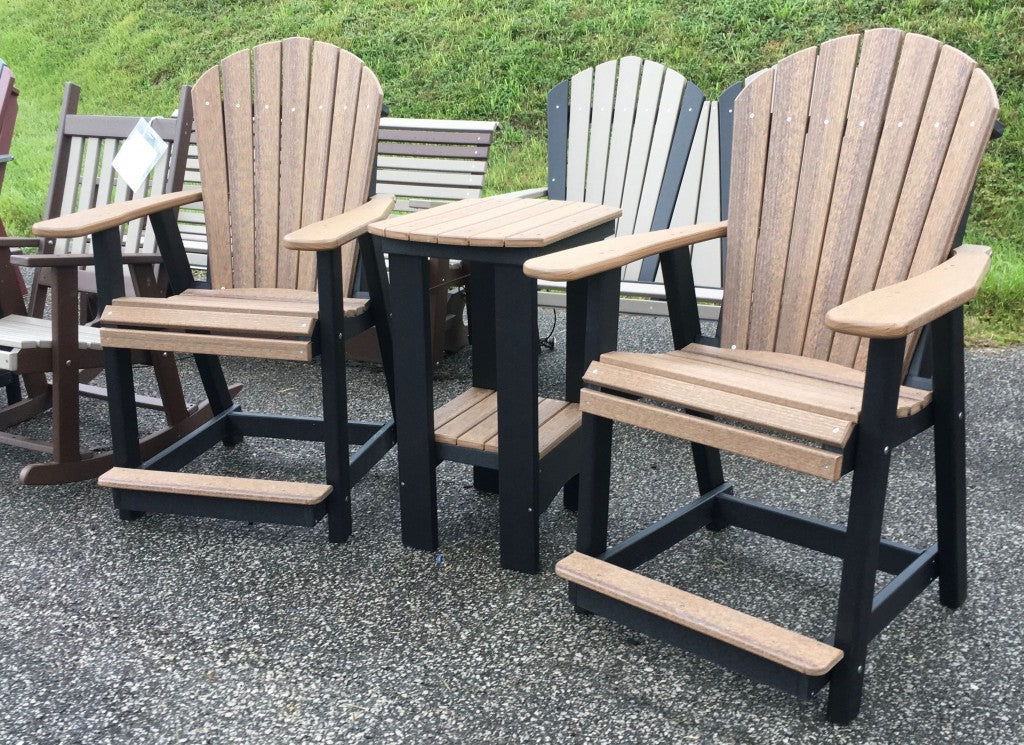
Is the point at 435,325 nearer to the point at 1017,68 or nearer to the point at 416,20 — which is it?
the point at 1017,68

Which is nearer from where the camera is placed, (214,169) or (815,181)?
(815,181)

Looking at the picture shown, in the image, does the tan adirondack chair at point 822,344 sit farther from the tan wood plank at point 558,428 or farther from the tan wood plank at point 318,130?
the tan wood plank at point 318,130

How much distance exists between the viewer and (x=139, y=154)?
2895 millimetres

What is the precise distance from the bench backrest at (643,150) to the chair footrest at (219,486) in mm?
1539

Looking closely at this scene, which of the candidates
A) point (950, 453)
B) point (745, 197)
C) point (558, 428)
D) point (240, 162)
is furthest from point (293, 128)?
point (950, 453)

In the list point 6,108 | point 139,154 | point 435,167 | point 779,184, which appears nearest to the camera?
point 779,184

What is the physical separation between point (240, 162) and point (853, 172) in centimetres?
167

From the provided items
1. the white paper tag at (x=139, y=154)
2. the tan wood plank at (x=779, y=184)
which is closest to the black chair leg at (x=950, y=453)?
the tan wood plank at (x=779, y=184)

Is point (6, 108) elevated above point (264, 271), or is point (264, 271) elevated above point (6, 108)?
point (6, 108)

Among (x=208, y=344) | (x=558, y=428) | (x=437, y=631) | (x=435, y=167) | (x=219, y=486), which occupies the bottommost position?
(x=437, y=631)

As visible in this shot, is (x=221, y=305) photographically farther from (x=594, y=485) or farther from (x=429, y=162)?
(x=429, y=162)

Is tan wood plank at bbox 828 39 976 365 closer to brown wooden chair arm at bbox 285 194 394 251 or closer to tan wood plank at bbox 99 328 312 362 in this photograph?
brown wooden chair arm at bbox 285 194 394 251

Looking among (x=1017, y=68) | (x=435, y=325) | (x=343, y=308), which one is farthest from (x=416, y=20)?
(x=343, y=308)

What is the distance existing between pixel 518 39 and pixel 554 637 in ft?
18.7
